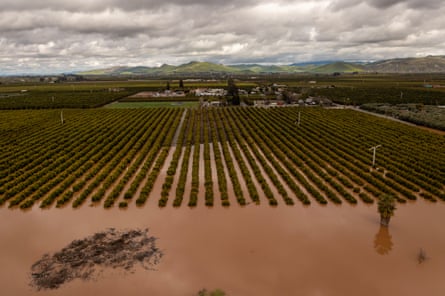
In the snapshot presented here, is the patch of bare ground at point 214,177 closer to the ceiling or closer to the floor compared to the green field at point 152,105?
closer to the floor

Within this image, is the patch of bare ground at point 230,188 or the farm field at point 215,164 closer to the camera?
the patch of bare ground at point 230,188

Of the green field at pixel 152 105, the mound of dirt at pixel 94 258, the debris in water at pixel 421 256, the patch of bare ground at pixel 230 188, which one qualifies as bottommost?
the debris in water at pixel 421 256

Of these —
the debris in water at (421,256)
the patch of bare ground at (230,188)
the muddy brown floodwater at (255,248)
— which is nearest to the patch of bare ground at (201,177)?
the muddy brown floodwater at (255,248)

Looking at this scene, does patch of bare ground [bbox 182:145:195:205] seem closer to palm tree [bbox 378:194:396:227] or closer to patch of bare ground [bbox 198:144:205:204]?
patch of bare ground [bbox 198:144:205:204]

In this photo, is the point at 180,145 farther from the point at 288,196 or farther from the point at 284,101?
the point at 284,101

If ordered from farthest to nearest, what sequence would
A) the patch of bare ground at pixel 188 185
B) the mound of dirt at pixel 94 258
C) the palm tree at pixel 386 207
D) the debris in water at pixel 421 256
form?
the patch of bare ground at pixel 188 185 < the palm tree at pixel 386 207 < the debris in water at pixel 421 256 < the mound of dirt at pixel 94 258

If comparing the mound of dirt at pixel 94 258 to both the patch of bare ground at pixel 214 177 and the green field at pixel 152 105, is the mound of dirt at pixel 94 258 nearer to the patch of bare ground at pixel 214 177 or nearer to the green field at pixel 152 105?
the patch of bare ground at pixel 214 177

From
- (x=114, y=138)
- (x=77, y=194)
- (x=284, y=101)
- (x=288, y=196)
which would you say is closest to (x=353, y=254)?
(x=288, y=196)

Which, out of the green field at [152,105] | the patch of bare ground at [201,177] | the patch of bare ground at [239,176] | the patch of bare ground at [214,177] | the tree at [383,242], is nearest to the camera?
the tree at [383,242]
